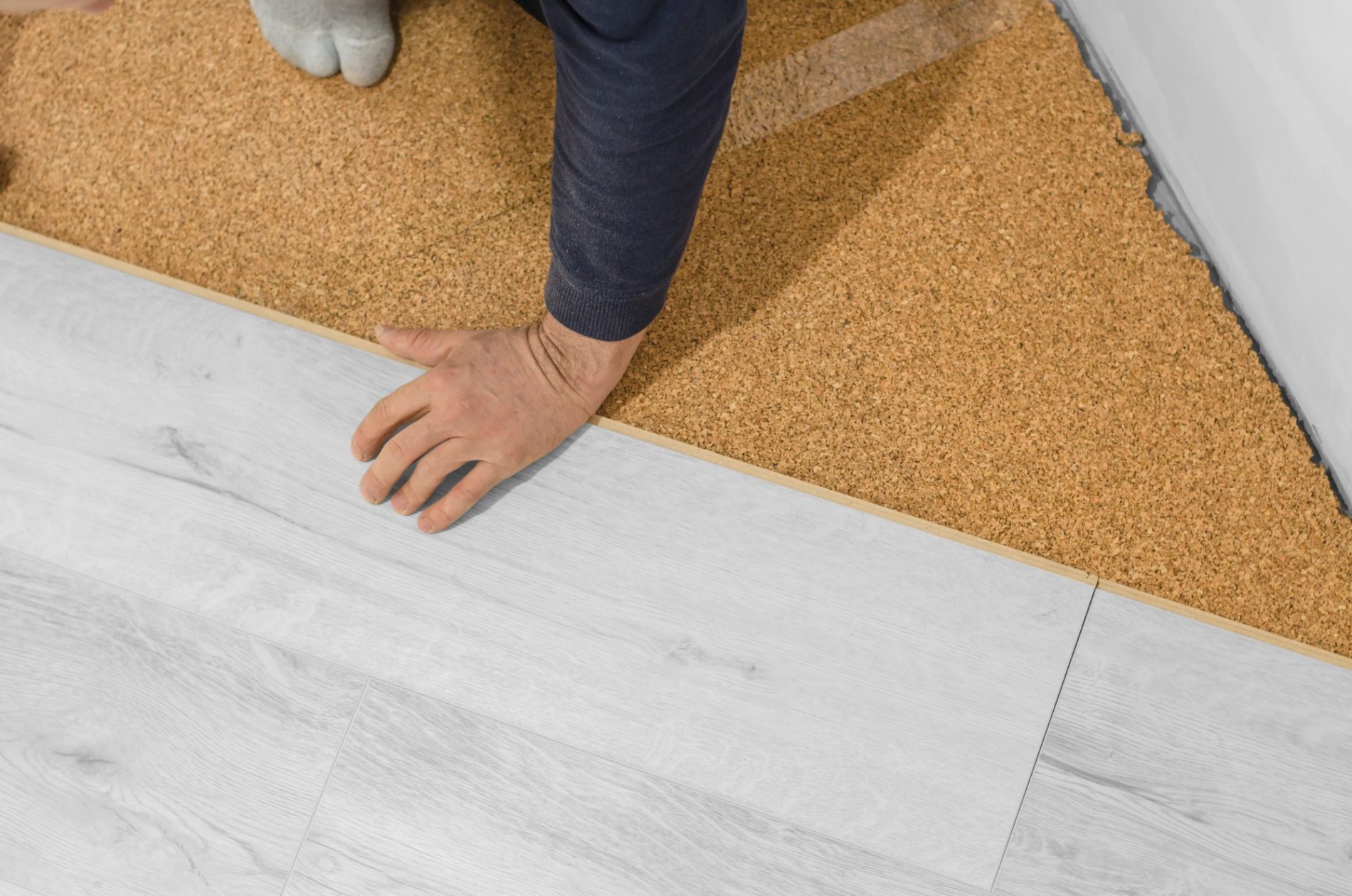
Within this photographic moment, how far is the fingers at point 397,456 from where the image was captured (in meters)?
1.00

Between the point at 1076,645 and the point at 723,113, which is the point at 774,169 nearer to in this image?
the point at 723,113

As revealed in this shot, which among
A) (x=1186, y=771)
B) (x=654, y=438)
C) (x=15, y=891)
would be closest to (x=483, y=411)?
(x=654, y=438)

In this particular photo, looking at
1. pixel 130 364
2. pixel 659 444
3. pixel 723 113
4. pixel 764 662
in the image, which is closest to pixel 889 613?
pixel 764 662

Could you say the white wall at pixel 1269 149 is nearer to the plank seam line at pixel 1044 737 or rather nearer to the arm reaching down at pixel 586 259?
the plank seam line at pixel 1044 737

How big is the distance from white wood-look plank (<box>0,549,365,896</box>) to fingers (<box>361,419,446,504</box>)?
0.18m

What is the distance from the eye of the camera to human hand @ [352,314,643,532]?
1.00m

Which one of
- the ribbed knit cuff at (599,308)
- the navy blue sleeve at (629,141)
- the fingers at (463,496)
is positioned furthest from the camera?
the fingers at (463,496)

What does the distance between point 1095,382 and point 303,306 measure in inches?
33.8

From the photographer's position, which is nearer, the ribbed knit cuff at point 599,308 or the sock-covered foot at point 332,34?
the ribbed knit cuff at point 599,308

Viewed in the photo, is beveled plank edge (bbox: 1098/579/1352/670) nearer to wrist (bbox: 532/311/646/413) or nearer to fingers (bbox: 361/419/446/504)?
wrist (bbox: 532/311/646/413)

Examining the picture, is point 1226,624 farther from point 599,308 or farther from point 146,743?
point 146,743

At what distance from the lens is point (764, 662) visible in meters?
1.02

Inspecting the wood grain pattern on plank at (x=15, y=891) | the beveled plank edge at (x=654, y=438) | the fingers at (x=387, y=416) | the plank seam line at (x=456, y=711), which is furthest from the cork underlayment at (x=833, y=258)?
the wood grain pattern on plank at (x=15, y=891)

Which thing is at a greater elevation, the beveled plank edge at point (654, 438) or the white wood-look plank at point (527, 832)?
the beveled plank edge at point (654, 438)
